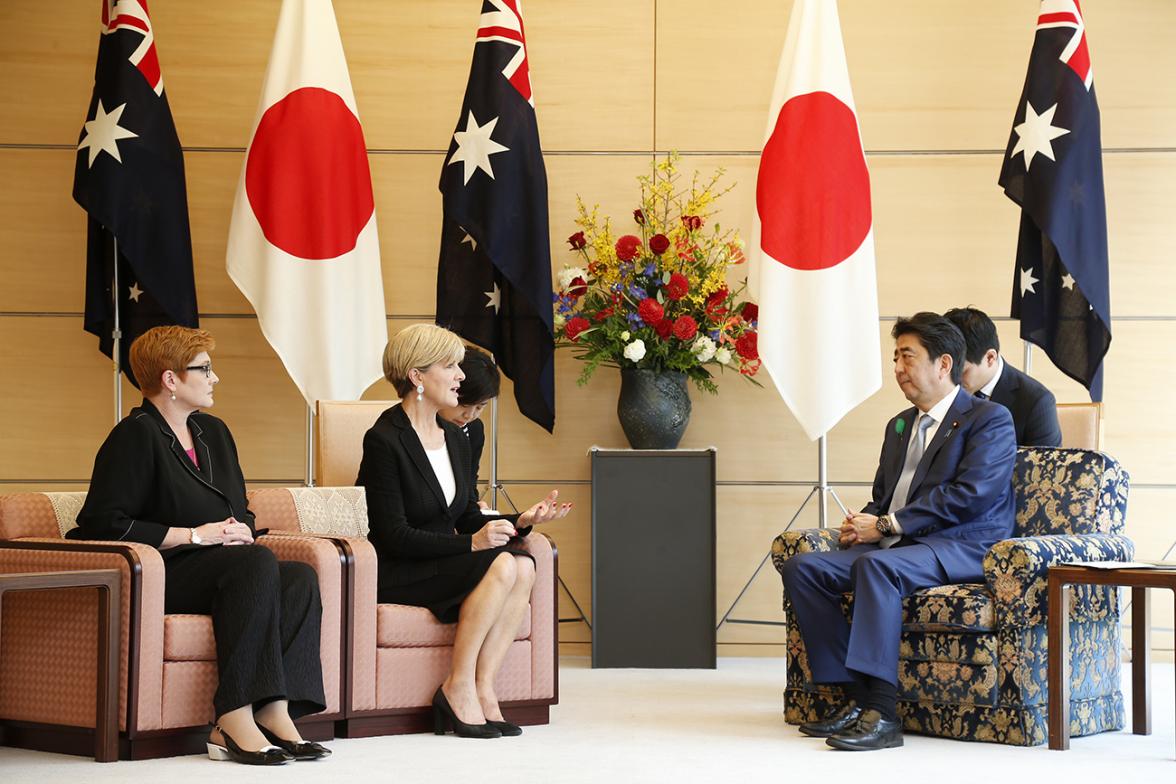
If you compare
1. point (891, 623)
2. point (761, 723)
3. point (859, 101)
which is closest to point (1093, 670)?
point (891, 623)

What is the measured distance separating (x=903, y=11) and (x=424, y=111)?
7.64ft

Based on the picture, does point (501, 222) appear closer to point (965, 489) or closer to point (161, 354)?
point (161, 354)

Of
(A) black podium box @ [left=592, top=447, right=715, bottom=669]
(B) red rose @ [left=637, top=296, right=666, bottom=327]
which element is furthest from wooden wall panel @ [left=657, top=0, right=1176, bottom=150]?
(A) black podium box @ [left=592, top=447, right=715, bottom=669]

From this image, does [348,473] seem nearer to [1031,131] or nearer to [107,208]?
[107,208]

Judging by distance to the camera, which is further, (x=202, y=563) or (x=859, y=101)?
(x=859, y=101)

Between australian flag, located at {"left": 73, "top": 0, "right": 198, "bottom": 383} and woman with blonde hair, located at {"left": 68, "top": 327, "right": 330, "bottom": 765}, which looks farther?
australian flag, located at {"left": 73, "top": 0, "right": 198, "bottom": 383}

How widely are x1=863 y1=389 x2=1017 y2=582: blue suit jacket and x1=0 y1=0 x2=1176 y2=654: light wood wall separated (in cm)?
192

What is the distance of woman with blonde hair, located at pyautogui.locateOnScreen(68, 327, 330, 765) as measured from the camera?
371cm

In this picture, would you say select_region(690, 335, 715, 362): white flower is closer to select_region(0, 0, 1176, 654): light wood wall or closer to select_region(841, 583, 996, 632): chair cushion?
select_region(0, 0, 1176, 654): light wood wall

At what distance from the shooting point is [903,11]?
6.38 m

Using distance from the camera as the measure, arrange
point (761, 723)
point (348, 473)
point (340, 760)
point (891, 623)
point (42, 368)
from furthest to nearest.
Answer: point (42, 368) → point (348, 473) → point (761, 723) → point (891, 623) → point (340, 760)

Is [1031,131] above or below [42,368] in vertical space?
above

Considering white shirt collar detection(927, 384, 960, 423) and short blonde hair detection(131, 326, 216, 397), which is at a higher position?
short blonde hair detection(131, 326, 216, 397)

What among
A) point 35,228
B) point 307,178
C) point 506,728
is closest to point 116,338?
point 35,228
